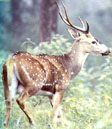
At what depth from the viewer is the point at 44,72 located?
7.83 meters

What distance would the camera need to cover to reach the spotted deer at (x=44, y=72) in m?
7.49

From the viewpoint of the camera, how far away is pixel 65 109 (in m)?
8.38

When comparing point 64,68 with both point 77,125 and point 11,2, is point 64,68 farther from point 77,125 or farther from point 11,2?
point 11,2

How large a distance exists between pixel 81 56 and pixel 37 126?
1.81 m

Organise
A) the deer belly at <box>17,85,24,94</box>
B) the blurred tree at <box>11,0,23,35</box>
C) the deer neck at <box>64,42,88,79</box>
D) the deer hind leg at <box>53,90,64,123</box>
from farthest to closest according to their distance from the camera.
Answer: the blurred tree at <box>11,0,23,35</box>
the deer neck at <box>64,42,88,79</box>
the deer hind leg at <box>53,90,64,123</box>
the deer belly at <box>17,85,24,94</box>

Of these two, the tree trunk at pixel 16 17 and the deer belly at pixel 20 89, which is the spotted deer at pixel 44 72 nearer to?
the deer belly at pixel 20 89

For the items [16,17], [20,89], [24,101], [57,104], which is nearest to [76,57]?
[57,104]

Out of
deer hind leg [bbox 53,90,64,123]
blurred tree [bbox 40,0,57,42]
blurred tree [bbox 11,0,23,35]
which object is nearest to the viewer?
deer hind leg [bbox 53,90,64,123]

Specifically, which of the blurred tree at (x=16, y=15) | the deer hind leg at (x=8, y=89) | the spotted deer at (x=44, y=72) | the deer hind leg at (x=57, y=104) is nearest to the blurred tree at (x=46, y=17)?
the spotted deer at (x=44, y=72)

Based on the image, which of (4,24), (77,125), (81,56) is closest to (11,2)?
(4,24)

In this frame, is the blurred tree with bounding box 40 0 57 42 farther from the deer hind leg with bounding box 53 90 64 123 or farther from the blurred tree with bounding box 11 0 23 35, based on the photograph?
the deer hind leg with bounding box 53 90 64 123

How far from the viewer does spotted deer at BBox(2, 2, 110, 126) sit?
7.49 m

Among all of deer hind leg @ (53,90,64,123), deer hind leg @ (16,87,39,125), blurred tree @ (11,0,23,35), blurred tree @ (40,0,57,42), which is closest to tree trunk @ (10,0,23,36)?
blurred tree @ (11,0,23,35)

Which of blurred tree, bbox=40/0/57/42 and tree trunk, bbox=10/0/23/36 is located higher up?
tree trunk, bbox=10/0/23/36
